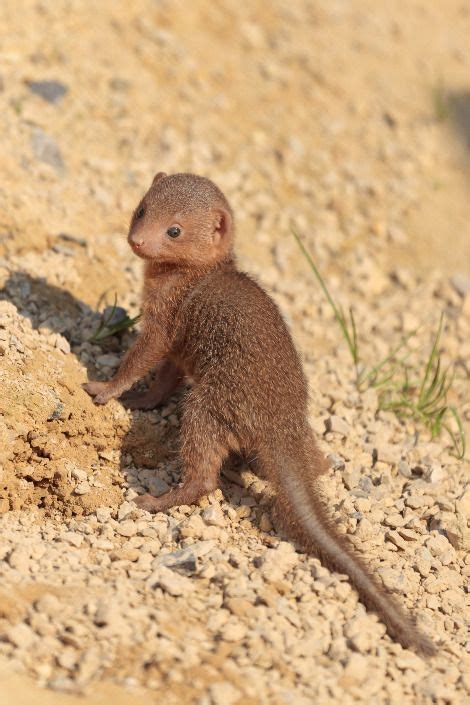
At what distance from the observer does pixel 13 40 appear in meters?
7.64

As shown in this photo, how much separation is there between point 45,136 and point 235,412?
360cm

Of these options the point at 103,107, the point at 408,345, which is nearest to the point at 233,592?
the point at 408,345

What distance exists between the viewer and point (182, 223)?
5086mm

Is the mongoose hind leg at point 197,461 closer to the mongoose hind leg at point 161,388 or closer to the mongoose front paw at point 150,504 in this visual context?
the mongoose front paw at point 150,504

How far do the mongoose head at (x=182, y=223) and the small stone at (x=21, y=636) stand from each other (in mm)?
2243

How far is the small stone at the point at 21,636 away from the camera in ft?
11.4

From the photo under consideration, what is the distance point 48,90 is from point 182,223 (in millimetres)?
3126

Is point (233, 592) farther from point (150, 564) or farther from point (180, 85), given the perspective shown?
point (180, 85)

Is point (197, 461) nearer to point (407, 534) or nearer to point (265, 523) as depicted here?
point (265, 523)

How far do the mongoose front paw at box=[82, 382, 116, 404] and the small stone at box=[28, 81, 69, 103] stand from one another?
11.5 ft

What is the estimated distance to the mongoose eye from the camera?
16.6ft

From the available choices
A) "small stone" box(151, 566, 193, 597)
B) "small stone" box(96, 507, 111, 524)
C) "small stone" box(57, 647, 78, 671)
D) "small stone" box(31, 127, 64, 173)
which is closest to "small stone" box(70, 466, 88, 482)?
"small stone" box(96, 507, 111, 524)

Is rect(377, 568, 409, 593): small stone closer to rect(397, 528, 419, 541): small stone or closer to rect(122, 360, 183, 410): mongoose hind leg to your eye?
rect(397, 528, 419, 541): small stone

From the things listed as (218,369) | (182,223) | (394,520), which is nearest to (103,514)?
(218,369)
